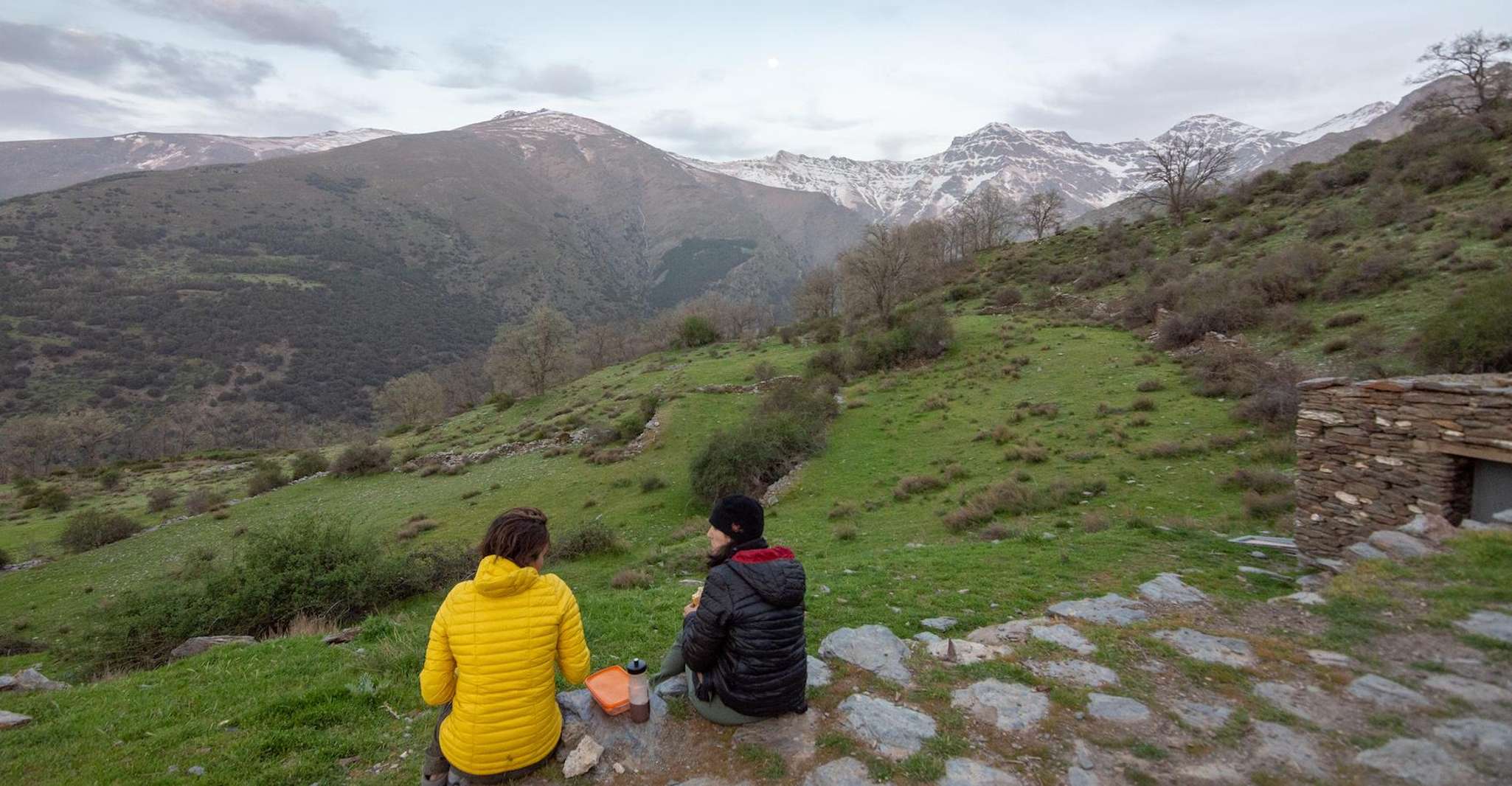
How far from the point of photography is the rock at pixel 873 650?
5.34 meters

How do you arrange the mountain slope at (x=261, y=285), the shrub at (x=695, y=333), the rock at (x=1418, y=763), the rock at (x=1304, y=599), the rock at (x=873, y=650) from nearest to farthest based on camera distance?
the rock at (x=1418, y=763), the rock at (x=873, y=650), the rock at (x=1304, y=599), the shrub at (x=695, y=333), the mountain slope at (x=261, y=285)

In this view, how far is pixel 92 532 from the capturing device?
79.8 feet

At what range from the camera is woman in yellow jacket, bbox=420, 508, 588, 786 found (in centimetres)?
363

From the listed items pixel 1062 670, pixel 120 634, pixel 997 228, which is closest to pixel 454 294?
pixel 997 228

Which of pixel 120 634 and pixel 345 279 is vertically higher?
pixel 345 279

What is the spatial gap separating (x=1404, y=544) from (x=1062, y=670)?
5.01 meters

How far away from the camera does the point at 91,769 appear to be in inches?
183

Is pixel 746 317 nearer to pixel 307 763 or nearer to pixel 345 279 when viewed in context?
pixel 307 763

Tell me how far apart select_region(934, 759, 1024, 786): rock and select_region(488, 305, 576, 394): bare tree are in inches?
2091

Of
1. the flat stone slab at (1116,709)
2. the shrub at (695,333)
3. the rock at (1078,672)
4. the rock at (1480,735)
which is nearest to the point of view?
the rock at (1480,735)

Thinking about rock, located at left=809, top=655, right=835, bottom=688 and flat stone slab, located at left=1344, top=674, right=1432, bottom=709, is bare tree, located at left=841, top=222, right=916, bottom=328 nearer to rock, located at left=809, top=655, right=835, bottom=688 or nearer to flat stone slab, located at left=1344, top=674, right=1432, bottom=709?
rock, located at left=809, top=655, right=835, bottom=688

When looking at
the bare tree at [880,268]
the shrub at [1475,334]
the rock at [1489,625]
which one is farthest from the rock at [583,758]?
the bare tree at [880,268]

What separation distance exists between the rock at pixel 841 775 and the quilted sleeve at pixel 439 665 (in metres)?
2.53

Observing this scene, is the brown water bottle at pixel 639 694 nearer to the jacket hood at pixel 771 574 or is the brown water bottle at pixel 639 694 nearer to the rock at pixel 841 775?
the jacket hood at pixel 771 574
